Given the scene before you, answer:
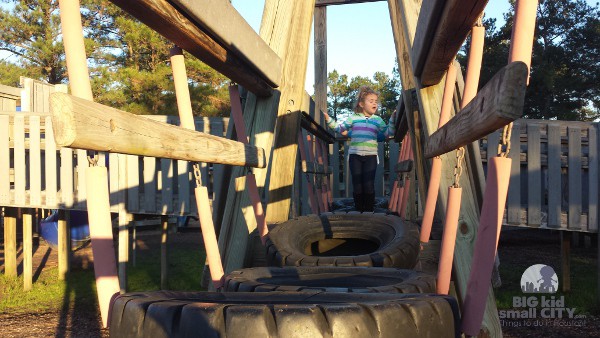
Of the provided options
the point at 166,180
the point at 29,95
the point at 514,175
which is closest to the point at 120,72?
the point at 29,95

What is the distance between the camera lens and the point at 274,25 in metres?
2.81

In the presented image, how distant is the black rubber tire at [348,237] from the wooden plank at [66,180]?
19.1ft

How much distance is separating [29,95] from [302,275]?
37.0 ft

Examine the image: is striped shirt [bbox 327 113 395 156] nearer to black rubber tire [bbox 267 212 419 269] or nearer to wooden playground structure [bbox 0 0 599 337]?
wooden playground structure [bbox 0 0 599 337]

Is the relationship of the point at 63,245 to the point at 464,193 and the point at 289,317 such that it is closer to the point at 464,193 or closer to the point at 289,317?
the point at 464,193

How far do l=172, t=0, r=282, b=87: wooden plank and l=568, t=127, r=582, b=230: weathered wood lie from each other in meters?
4.78

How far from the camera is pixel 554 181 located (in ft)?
20.8

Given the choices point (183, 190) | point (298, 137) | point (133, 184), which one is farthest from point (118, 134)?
point (133, 184)

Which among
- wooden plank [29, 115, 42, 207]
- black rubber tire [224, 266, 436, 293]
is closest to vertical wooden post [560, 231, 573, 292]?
black rubber tire [224, 266, 436, 293]

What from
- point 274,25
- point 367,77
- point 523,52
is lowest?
point 523,52

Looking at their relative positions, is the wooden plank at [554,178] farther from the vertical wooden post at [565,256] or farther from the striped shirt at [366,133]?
the striped shirt at [366,133]

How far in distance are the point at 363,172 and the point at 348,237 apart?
7.73ft

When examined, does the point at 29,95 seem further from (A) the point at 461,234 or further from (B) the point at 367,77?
(B) the point at 367,77

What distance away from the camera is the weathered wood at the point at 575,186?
6184 millimetres
